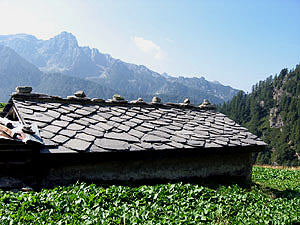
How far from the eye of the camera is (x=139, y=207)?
383 cm

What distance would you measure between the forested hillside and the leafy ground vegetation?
87.7 meters

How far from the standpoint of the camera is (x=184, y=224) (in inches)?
132

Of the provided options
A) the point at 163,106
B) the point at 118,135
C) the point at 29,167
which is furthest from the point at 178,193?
the point at 163,106

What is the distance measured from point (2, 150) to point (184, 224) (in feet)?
10.3

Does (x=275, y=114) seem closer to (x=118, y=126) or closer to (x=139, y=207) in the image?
(x=118, y=126)

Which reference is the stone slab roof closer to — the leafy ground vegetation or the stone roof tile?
the stone roof tile

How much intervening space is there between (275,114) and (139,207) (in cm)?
13450

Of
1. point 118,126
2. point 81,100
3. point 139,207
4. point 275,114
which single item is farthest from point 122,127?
point 275,114

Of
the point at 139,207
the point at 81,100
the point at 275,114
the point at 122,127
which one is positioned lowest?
the point at 275,114

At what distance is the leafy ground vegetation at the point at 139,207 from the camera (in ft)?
10.6

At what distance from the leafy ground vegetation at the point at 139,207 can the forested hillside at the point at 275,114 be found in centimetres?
8767

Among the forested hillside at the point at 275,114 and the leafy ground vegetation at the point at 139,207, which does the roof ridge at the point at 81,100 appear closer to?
the leafy ground vegetation at the point at 139,207

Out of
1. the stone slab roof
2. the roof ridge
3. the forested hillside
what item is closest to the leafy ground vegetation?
the stone slab roof

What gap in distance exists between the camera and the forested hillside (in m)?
93.3
